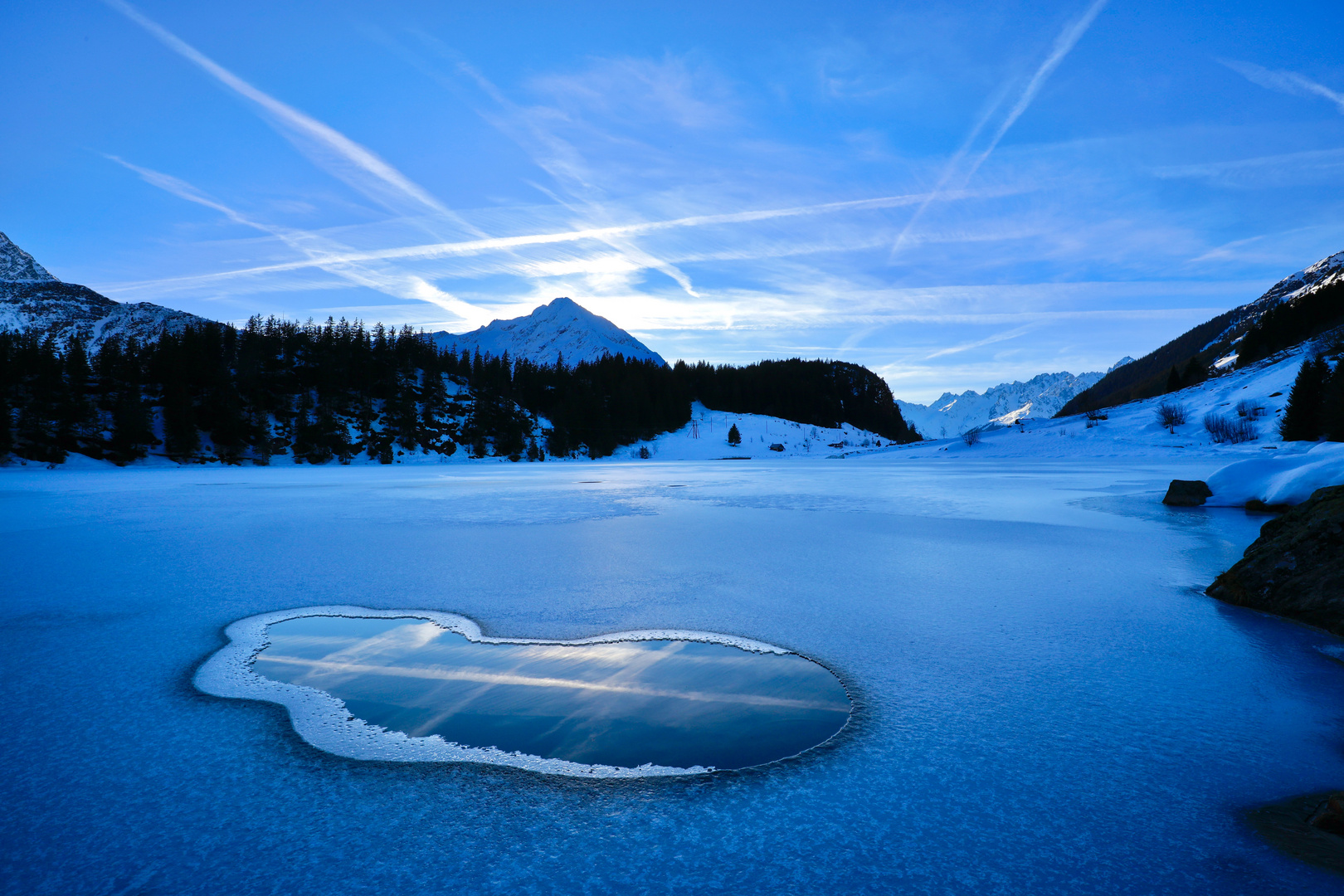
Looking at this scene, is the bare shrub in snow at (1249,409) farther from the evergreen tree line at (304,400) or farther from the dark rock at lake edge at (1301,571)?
the evergreen tree line at (304,400)

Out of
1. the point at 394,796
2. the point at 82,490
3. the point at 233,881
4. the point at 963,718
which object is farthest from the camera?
the point at 82,490

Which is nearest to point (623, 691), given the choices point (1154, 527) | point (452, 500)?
point (1154, 527)

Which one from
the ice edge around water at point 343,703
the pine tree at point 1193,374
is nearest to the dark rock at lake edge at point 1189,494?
the ice edge around water at point 343,703

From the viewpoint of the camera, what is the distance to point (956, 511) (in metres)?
11.6

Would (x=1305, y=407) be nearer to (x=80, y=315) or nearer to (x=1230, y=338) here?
(x=1230, y=338)

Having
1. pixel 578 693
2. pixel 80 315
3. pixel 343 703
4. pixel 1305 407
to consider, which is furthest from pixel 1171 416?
pixel 80 315

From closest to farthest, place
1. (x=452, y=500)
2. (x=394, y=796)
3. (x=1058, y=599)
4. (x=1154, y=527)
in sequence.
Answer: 1. (x=394, y=796)
2. (x=1058, y=599)
3. (x=1154, y=527)
4. (x=452, y=500)

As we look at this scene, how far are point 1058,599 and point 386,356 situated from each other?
81.8 m

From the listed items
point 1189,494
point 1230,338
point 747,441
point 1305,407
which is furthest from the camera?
point 1230,338

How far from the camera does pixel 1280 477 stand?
1068 cm

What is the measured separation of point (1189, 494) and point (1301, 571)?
357 inches

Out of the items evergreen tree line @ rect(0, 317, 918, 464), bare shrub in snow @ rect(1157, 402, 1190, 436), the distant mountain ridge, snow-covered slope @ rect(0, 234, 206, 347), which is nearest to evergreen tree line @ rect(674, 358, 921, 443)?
evergreen tree line @ rect(0, 317, 918, 464)

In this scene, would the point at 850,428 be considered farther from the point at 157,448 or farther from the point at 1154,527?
the point at 1154,527

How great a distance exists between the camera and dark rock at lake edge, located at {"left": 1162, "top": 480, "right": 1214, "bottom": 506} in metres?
11.9
